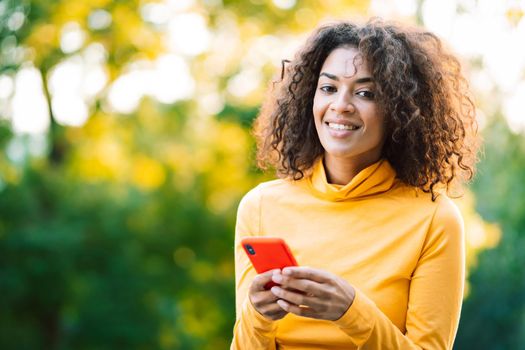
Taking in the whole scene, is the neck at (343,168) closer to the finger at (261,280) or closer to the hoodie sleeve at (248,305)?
the hoodie sleeve at (248,305)

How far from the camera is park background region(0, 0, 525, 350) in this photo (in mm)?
12242

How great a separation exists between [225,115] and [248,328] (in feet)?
36.4

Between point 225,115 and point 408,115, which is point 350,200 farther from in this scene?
point 225,115

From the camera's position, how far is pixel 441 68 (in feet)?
8.95

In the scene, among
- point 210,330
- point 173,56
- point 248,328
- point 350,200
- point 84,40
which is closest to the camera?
point 248,328

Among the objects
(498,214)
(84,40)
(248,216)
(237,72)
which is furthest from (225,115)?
(248,216)

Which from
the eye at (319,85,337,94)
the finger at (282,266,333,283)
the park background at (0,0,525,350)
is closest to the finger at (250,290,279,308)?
the finger at (282,266,333,283)

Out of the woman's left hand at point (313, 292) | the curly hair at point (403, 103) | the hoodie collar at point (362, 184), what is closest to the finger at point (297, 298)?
the woman's left hand at point (313, 292)

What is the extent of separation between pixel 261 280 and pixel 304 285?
14 centimetres

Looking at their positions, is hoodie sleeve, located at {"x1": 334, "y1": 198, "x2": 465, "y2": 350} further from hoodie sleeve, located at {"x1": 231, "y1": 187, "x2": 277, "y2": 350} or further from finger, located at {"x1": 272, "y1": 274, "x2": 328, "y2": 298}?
hoodie sleeve, located at {"x1": 231, "y1": 187, "x2": 277, "y2": 350}

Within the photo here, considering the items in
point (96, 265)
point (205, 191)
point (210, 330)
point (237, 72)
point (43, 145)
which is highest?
point (237, 72)

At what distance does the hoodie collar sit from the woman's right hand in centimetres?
44

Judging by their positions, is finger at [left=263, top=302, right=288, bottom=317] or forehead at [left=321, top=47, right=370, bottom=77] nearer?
finger at [left=263, top=302, right=288, bottom=317]

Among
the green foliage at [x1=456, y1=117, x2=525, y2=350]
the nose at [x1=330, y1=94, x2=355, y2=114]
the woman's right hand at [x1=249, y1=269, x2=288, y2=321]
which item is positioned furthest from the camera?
the green foliage at [x1=456, y1=117, x2=525, y2=350]
